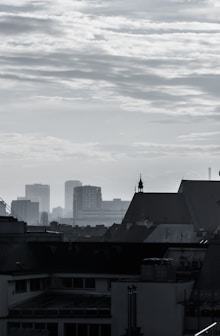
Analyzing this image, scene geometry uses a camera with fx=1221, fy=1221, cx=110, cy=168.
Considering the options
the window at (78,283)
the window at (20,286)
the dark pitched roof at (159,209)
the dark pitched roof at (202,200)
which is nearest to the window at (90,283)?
the window at (78,283)

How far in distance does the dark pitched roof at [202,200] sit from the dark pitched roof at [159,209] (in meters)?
1.07

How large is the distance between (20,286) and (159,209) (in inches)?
3330

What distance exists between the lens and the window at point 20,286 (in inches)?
2854

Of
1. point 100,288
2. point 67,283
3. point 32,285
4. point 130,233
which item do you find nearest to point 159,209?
point 130,233

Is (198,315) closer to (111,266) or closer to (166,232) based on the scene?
(111,266)

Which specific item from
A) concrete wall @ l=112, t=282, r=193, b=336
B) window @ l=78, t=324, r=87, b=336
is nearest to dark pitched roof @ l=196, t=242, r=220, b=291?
concrete wall @ l=112, t=282, r=193, b=336

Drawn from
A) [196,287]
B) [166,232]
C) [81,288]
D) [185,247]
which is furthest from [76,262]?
[166,232]

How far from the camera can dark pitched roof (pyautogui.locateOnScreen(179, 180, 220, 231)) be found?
15638 centimetres

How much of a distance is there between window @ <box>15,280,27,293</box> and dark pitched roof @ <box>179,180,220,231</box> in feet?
273

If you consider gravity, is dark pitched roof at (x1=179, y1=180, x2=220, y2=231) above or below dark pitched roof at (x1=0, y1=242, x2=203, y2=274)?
above

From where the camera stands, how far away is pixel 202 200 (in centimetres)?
15750

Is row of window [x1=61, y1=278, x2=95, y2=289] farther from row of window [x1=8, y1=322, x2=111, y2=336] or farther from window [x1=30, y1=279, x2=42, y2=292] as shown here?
row of window [x1=8, y1=322, x2=111, y2=336]

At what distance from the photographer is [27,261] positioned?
78688 millimetres

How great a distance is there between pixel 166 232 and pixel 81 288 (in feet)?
243
